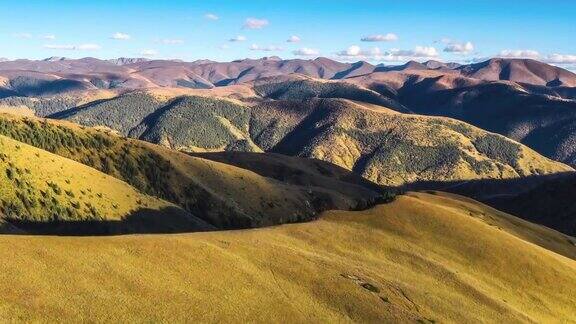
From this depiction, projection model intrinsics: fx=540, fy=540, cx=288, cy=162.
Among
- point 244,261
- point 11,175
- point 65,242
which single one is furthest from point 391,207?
point 11,175

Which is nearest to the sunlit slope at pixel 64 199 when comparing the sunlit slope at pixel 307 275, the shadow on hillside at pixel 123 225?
the shadow on hillside at pixel 123 225

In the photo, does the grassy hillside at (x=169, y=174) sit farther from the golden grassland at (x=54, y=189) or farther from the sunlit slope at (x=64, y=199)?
the golden grassland at (x=54, y=189)

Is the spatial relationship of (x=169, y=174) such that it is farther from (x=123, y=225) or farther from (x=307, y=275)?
(x=307, y=275)

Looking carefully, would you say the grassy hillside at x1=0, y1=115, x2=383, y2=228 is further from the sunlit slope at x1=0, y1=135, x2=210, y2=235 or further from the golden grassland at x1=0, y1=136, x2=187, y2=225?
the golden grassland at x1=0, y1=136, x2=187, y2=225

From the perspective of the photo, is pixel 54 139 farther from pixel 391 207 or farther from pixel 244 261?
pixel 244 261

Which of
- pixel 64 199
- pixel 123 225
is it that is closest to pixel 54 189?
pixel 64 199

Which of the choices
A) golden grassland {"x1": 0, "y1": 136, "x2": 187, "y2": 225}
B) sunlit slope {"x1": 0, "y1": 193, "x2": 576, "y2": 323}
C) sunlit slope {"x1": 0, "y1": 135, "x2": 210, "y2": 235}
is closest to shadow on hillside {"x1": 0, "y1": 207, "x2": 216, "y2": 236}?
sunlit slope {"x1": 0, "y1": 135, "x2": 210, "y2": 235}
